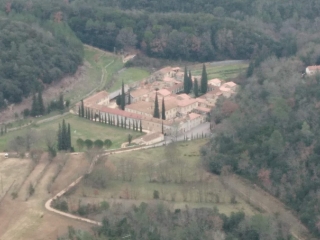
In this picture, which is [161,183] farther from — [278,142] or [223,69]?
[223,69]

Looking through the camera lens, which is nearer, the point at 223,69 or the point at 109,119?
the point at 109,119

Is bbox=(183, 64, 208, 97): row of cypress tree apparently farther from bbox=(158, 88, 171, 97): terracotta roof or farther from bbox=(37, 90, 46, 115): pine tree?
bbox=(37, 90, 46, 115): pine tree

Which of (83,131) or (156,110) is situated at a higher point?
(156,110)

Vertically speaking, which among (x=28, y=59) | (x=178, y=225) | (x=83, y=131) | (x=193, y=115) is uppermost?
(x=28, y=59)

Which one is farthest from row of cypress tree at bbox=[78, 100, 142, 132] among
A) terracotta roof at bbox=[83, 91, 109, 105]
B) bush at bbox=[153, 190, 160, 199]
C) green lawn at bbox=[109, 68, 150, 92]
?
bush at bbox=[153, 190, 160, 199]

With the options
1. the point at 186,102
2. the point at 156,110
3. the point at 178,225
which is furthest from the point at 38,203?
the point at 186,102

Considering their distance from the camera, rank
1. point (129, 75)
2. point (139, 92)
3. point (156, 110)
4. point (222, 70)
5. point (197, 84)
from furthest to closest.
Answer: point (222, 70) → point (129, 75) → point (197, 84) → point (139, 92) → point (156, 110)

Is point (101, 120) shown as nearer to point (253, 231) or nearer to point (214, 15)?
point (253, 231)
